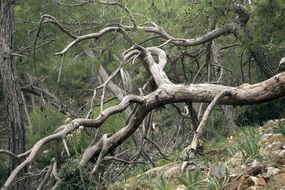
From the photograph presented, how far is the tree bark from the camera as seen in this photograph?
10.4m

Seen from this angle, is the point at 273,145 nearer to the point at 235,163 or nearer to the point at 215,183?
the point at 235,163

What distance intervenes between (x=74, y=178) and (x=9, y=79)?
4.33 metres

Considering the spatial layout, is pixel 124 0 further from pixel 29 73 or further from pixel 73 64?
pixel 29 73

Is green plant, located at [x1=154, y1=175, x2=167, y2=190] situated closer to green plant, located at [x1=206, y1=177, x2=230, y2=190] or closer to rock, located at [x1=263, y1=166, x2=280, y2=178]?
green plant, located at [x1=206, y1=177, x2=230, y2=190]

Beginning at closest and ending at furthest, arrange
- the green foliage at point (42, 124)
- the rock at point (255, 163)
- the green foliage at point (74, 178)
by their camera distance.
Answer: the rock at point (255, 163), the green foliage at point (74, 178), the green foliage at point (42, 124)

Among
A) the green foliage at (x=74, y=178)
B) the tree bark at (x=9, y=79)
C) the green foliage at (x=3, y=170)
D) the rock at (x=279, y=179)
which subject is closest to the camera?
the rock at (x=279, y=179)

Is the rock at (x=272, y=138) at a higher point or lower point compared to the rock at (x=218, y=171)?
lower

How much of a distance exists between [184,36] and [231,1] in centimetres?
317

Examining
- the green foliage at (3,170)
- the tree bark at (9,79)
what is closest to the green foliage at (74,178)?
the tree bark at (9,79)

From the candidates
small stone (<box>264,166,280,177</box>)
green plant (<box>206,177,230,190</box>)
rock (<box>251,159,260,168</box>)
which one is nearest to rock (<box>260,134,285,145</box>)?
rock (<box>251,159,260,168</box>)

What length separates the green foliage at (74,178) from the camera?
21.9ft

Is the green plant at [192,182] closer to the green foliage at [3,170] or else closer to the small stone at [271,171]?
the small stone at [271,171]

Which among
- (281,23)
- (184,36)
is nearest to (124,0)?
(184,36)

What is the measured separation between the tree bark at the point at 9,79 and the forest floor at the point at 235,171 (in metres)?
4.44
